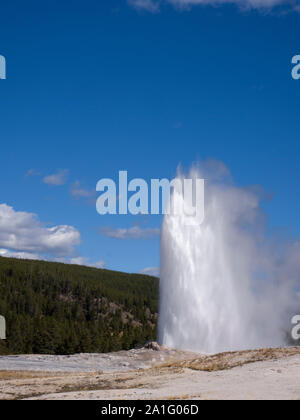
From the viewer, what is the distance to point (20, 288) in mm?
123750

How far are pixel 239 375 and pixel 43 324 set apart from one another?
185 feet

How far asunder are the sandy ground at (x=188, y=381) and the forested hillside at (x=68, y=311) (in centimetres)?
3063

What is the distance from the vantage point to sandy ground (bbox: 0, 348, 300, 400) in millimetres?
18062

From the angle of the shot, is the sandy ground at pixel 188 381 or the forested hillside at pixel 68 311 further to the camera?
the forested hillside at pixel 68 311

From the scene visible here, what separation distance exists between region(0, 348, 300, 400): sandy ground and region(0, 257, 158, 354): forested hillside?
30629 millimetres

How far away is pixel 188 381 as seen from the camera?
22.2m

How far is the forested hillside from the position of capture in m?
68.1

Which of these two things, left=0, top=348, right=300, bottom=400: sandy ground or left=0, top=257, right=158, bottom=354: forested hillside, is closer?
left=0, top=348, right=300, bottom=400: sandy ground

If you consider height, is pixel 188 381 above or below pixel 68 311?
below

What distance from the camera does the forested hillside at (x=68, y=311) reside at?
6806cm

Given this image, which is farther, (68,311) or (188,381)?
(68,311)

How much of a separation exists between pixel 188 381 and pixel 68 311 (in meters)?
91.2

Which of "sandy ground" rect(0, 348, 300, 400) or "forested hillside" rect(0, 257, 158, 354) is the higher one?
"forested hillside" rect(0, 257, 158, 354)
